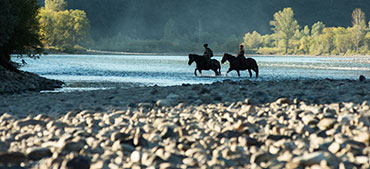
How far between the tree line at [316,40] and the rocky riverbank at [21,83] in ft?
428

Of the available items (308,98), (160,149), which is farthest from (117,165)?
(308,98)

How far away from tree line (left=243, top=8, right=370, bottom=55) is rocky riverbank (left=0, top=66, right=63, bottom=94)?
131 meters

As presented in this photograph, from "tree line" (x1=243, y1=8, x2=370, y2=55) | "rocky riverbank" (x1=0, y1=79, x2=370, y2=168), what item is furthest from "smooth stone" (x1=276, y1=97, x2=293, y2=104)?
"tree line" (x1=243, y1=8, x2=370, y2=55)

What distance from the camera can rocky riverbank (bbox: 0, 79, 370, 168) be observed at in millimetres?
5676

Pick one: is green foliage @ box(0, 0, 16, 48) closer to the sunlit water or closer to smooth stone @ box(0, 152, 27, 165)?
the sunlit water

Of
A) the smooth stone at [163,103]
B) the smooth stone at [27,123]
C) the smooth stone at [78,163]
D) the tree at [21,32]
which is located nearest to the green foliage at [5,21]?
the tree at [21,32]

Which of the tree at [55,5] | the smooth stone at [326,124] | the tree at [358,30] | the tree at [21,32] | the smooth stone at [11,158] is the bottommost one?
the smooth stone at [11,158]

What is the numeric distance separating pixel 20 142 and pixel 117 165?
2111 mm

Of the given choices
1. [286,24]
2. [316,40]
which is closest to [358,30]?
[316,40]

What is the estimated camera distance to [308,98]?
10.4 meters

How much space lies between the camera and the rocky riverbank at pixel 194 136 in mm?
5676

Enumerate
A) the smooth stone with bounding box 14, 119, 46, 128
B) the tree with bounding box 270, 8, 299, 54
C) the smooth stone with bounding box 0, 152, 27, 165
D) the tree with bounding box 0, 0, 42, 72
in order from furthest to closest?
1. the tree with bounding box 270, 8, 299, 54
2. the tree with bounding box 0, 0, 42, 72
3. the smooth stone with bounding box 14, 119, 46, 128
4. the smooth stone with bounding box 0, 152, 27, 165

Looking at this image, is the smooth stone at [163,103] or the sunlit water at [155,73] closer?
the smooth stone at [163,103]

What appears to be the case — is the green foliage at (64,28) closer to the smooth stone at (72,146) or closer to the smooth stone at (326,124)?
the smooth stone at (72,146)
